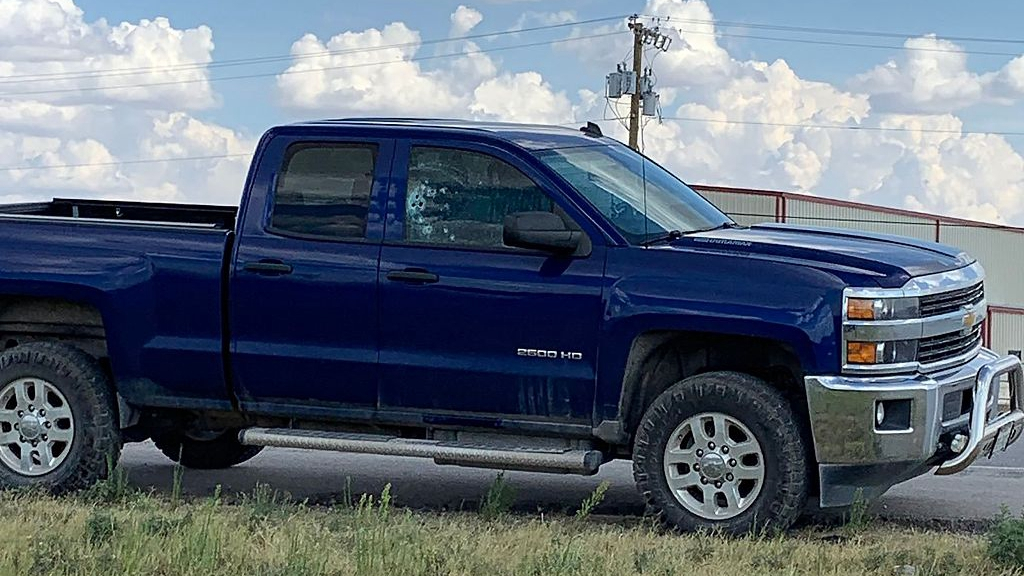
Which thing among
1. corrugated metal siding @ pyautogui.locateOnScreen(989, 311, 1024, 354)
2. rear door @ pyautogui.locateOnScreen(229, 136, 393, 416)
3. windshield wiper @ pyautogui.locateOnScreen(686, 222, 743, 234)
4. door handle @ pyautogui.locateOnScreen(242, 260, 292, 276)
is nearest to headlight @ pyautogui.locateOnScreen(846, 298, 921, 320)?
windshield wiper @ pyautogui.locateOnScreen(686, 222, 743, 234)

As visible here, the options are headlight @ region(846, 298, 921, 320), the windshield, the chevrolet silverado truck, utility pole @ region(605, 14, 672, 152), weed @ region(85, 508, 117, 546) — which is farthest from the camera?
utility pole @ region(605, 14, 672, 152)

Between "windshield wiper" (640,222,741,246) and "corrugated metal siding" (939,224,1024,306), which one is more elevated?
"windshield wiper" (640,222,741,246)

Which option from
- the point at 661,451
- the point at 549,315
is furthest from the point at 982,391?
the point at 549,315

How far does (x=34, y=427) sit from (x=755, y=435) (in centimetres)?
387

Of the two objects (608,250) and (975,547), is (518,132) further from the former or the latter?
(975,547)

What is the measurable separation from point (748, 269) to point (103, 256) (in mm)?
3413

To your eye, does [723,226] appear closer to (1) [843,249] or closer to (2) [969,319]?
(1) [843,249]

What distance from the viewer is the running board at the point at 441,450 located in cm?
770

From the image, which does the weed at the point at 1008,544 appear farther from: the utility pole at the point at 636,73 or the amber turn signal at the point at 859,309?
the utility pole at the point at 636,73

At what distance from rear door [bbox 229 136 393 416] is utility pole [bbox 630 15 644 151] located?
34.7m

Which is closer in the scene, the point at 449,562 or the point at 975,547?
the point at 449,562

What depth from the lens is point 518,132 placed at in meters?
8.38

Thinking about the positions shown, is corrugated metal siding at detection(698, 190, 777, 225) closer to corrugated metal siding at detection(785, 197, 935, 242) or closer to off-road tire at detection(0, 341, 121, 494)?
corrugated metal siding at detection(785, 197, 935, 242)

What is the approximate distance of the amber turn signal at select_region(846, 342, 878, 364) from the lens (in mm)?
7189
